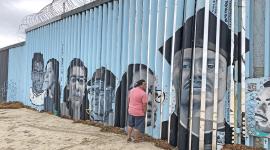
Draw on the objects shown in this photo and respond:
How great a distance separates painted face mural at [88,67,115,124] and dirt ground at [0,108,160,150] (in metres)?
0.56

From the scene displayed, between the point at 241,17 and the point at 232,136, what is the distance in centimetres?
232

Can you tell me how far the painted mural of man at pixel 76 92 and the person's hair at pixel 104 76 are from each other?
729 mm

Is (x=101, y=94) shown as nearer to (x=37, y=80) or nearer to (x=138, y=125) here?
(x=138, y=125)

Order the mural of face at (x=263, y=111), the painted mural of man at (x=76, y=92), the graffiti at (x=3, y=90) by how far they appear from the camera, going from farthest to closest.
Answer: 1. the graffiti at (x=3, y=90)
2. the painted mural of man at (x=76, y=92)
3. the mural of face at (x=263, y=111)

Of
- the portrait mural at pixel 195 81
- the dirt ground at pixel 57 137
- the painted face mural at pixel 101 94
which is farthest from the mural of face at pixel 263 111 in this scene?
the painted face mural at pixel 101 94

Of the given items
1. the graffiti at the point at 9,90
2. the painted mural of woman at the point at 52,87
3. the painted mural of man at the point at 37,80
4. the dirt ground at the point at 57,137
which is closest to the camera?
the dirt ground at the point at 57,137

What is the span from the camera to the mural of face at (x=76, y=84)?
13.6 meters

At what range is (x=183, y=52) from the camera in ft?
27.9

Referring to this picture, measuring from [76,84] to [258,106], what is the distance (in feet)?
26.9

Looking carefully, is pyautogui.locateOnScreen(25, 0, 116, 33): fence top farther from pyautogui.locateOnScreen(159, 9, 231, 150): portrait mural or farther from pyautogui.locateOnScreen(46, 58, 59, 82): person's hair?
pyautogui.locateOnScreen(159, 9, 231, 150): portrait mural

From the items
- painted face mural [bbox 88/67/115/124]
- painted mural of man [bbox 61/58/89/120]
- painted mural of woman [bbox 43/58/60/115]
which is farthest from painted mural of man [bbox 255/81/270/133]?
painted mural of woman [bbox 43/58/60/115]

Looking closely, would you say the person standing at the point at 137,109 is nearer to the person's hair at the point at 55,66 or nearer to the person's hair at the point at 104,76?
the person's hair at the point at 104,76

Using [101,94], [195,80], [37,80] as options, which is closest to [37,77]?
[37,80]

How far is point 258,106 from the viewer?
23.4ft
